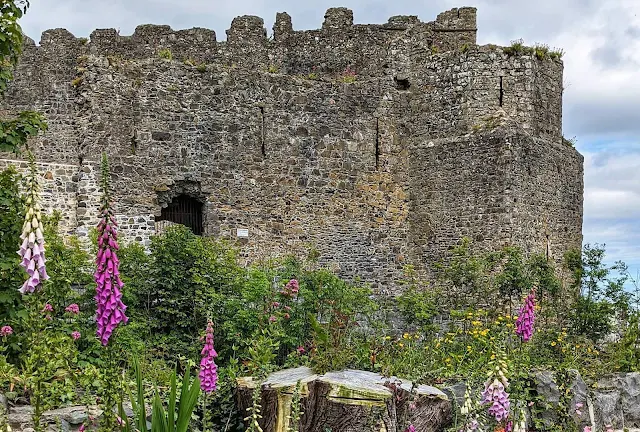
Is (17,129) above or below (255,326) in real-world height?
above

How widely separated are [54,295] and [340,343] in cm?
377

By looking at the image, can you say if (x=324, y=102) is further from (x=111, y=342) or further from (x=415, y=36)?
(x=111, y=342)

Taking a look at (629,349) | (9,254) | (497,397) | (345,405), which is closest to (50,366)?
(9,254)

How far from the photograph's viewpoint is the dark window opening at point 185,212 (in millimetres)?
16438

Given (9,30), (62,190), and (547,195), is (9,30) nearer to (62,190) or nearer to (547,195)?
(62,190)

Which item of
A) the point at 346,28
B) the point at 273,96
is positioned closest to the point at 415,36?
the point at 346,28

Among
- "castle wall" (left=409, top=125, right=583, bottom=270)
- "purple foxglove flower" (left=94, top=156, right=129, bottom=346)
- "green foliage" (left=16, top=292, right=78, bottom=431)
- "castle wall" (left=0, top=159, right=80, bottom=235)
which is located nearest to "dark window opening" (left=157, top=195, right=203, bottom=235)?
"castle wall" (left=0, top=159, right=80, bottom=235)

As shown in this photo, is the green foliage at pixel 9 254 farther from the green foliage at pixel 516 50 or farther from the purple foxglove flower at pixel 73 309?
the green foliage at pixel 516 50

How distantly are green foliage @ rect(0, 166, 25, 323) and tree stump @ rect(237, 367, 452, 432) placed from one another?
256 centimetres

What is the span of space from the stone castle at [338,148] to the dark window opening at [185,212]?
0.03 meters

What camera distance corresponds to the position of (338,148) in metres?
17.9

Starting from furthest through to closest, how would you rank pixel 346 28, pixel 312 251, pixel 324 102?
pixel 346 28 < pixel 324 102 < pixel 312 251

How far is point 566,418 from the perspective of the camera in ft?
33.0

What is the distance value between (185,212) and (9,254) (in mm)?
7630
